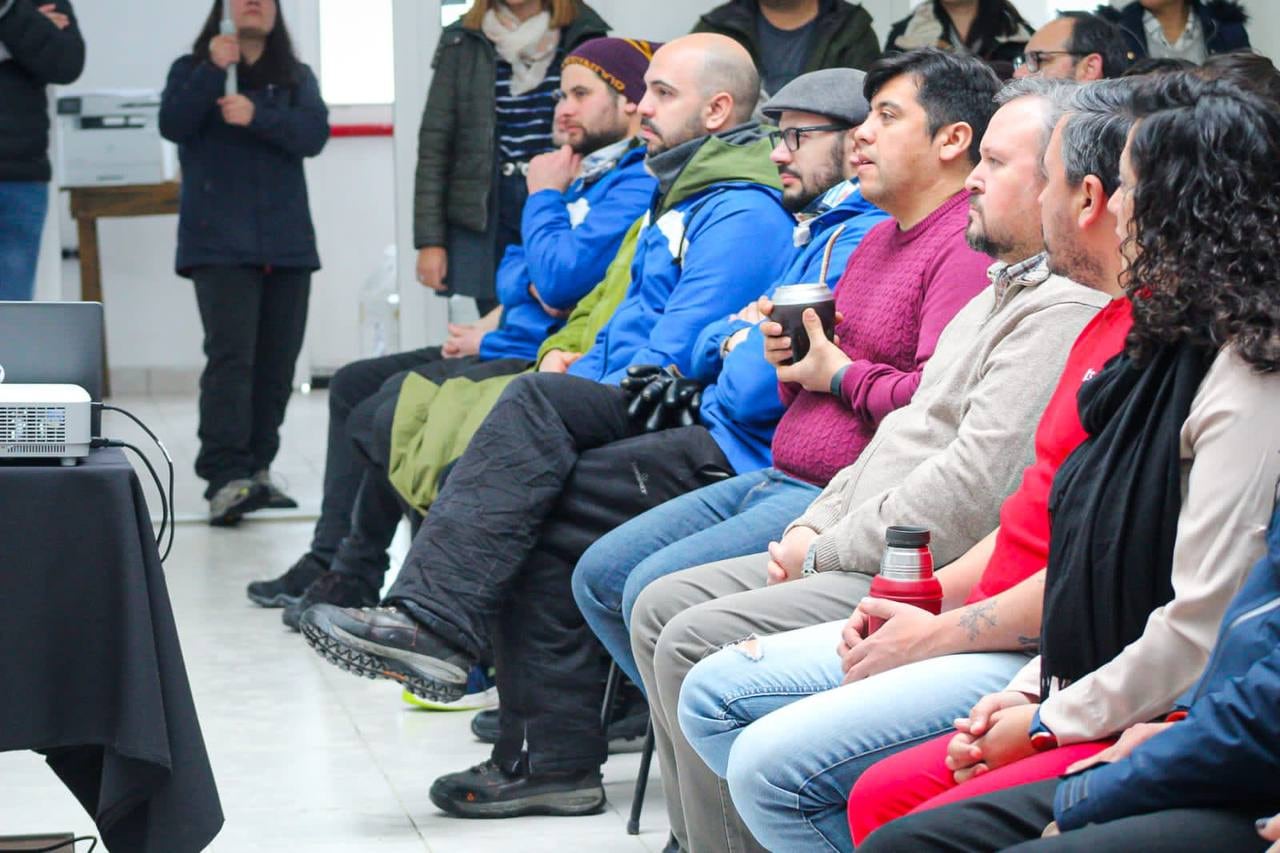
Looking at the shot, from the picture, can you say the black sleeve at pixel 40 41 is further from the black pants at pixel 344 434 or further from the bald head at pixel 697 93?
the bald head at pixel 697 93

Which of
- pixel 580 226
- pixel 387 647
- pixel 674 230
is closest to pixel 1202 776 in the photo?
pixel 387 647

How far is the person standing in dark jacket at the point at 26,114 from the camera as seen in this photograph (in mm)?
5223

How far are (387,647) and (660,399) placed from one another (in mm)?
628

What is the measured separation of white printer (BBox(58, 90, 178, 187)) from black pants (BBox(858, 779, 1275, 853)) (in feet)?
21.0

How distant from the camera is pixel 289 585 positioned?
464 centimetres

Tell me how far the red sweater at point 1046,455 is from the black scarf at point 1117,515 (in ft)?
0.44

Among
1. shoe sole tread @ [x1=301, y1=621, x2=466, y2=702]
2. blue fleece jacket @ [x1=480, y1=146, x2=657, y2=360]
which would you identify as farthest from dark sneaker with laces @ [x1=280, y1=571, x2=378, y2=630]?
shoe sole tread @ [x1=301, y1=621, x2=466, y2=702]

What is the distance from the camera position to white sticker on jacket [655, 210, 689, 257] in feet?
11.0

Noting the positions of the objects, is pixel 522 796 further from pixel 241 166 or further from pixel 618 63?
pixel 241 166

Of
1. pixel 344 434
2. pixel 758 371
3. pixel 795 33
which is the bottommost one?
pixel 344 434

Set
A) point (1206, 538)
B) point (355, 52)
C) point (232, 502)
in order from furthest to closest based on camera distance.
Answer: point (355, 52) < point (232, 502) < point (1206, 538)

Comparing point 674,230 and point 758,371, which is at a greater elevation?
point 674,230

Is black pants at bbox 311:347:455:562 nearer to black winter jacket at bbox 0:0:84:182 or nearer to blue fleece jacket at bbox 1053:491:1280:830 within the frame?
black winter jacket at bbox 0:0:84:182

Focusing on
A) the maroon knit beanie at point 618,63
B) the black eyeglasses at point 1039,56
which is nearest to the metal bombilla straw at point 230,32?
the maroon knit beanie at point 618,63
